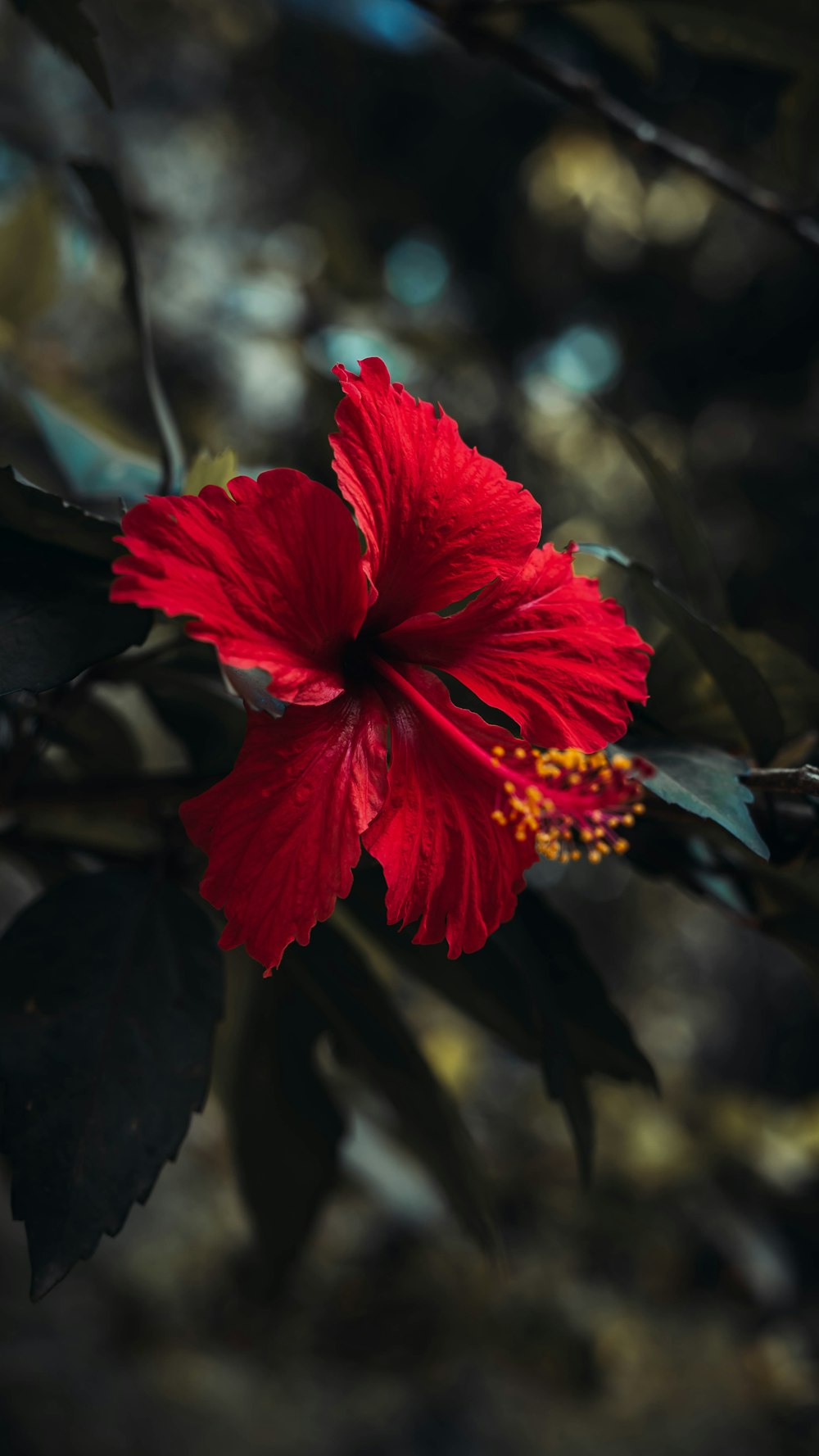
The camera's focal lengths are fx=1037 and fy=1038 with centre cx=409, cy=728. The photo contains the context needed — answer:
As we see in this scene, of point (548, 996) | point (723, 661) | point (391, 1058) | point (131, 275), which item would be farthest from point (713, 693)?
point (131, 275)

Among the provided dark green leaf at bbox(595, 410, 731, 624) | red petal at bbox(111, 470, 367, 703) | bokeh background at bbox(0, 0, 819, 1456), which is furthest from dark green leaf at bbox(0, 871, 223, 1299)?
bokeh background at bbox(0, 0, 819, 1456)

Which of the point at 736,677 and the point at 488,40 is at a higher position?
the point at 488,40

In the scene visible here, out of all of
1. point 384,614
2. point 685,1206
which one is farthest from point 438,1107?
point 685,1206

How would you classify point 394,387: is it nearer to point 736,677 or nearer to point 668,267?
point 736,677

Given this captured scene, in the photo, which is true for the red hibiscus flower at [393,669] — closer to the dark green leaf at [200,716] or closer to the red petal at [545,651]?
the red petal at [545,651]

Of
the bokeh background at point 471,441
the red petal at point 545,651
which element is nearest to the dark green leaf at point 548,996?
the red petal at point 545,651

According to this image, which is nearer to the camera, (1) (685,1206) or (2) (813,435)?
(1) (685,1206)

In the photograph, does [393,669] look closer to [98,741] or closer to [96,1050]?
[96,1050]
